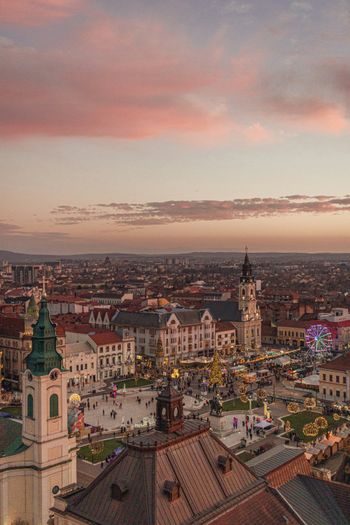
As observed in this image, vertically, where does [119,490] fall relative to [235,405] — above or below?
above

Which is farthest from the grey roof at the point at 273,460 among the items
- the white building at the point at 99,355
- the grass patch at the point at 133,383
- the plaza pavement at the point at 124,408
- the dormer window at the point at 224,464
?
the white building at the point at 99,355

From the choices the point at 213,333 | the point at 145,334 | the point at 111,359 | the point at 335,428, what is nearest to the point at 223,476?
the point at 335,428

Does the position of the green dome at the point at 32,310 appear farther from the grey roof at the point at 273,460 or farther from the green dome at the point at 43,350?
the grey roof at the point at 273,460

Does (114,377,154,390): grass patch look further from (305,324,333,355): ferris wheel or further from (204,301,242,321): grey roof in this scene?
(204,301,242,321): grey roof

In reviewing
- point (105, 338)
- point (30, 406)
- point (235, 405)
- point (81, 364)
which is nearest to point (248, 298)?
point (105, 338)

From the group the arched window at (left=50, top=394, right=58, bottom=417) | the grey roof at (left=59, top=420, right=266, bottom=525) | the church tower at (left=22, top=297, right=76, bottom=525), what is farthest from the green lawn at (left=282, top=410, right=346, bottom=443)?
the grey roof at (left=59, top=420, right=266, bottom=525)

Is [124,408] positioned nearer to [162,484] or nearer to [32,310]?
[32,310]

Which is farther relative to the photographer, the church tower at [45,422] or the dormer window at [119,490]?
the church tower at [45,422]
